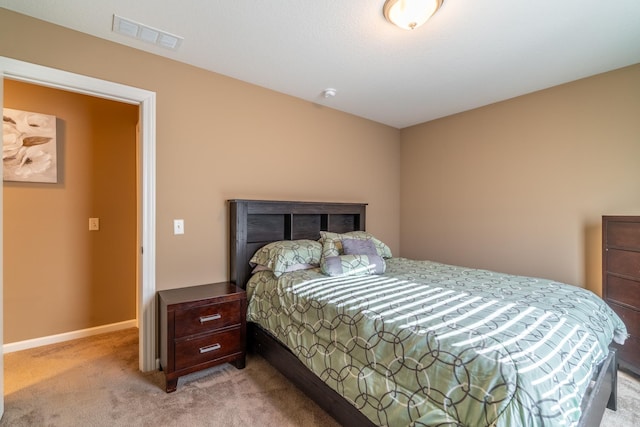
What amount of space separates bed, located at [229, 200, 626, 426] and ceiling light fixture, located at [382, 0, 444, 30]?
1676 millimetres

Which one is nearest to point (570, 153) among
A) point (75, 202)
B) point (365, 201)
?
point (365, 201)

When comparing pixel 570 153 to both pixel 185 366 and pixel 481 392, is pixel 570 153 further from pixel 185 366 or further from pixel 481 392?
pixel 185 366

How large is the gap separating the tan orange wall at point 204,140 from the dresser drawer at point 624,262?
2.48 m

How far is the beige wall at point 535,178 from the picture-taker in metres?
2.41

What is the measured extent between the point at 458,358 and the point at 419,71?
2288 millimetres

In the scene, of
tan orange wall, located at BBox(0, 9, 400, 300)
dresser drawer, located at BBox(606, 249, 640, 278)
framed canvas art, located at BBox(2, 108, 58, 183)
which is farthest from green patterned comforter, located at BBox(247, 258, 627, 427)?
framed canvas art, located at BBox(2, 108, 58, 183)

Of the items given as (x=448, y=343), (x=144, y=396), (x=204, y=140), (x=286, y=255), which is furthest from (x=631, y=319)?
(x=204, y=140)

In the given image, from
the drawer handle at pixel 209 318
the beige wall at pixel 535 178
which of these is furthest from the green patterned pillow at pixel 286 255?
the beige wall at pixel 535 178

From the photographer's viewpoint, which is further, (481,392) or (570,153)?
(570,153)

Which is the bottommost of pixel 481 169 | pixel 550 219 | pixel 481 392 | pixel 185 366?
pixel 185 366

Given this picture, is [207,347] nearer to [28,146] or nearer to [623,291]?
[28,146]

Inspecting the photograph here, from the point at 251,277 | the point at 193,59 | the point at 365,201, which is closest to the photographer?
the point at 193,59

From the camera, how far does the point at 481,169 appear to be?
10.7 feet

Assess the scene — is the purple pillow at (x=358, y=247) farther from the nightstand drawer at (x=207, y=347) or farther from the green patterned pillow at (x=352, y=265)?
the nightstand drawer at (x=207, y=347)
